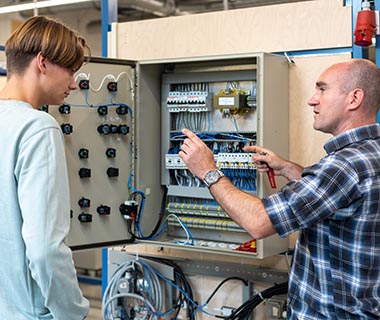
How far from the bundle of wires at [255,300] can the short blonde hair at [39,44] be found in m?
1.59

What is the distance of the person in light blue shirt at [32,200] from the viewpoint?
1.44 meters

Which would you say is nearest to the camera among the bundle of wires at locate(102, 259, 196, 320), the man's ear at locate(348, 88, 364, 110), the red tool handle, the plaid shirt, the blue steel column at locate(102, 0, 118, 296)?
the plaid shirt

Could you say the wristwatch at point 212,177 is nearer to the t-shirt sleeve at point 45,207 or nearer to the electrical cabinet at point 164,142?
the electrical cabinet at point 164,142

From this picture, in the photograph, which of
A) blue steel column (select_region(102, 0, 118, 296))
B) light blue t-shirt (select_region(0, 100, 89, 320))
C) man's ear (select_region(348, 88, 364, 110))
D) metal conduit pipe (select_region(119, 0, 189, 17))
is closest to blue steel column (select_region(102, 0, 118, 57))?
blue steel column (select_region(102, 0, 118, 296))

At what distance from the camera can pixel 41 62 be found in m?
1.60

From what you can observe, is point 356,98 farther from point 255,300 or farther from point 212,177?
point 255,300

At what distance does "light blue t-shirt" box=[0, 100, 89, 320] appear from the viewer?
1.44 m

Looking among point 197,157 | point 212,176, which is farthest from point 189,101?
point 212,176

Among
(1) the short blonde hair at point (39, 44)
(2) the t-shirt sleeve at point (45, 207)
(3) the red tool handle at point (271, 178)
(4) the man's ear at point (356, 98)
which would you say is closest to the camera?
(2) the t-shirt sleeve at point (45, 207)

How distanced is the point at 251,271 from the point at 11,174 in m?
1.68

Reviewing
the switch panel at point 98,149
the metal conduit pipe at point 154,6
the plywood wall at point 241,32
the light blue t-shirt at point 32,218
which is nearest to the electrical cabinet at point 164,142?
the switch panel at point 98,149

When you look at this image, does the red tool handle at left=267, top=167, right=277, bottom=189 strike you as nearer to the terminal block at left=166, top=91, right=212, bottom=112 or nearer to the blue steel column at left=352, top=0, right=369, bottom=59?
the terminal block at left=166, top=91, right=212, bottom=112

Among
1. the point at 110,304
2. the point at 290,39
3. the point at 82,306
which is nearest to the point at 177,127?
the point at 290,39

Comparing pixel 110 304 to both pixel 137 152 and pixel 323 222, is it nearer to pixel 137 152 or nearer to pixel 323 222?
pixel 137 152
